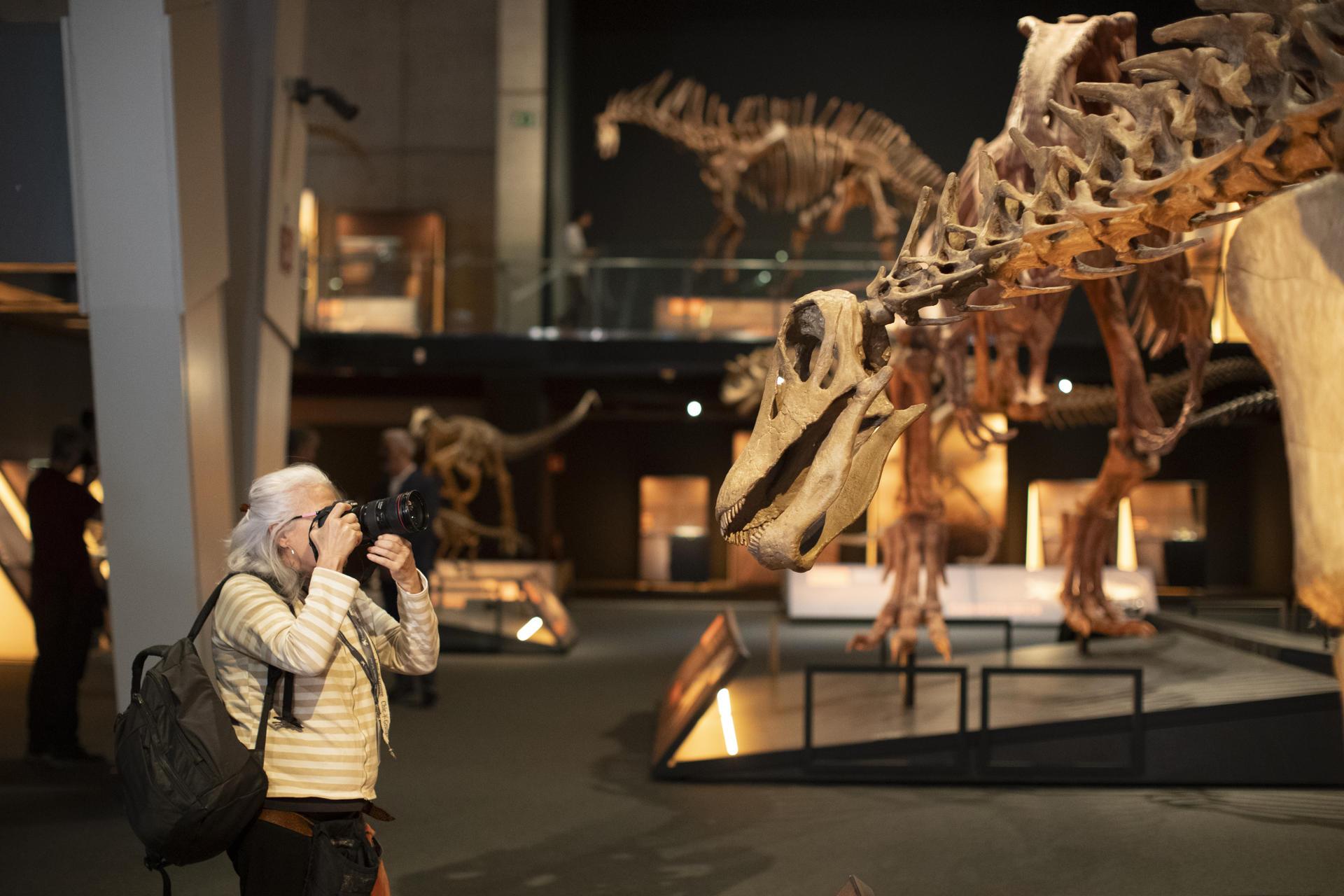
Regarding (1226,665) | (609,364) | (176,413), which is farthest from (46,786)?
(609,364)

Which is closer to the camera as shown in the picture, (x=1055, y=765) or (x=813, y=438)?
(x=813, y=438)

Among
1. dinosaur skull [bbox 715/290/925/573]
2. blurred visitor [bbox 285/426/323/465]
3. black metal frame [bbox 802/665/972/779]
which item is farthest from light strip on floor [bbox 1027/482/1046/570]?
dinosaur skull [bbox 715/290/925/573]

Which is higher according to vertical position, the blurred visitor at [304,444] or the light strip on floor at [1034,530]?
the blurred visitor at [304,444]

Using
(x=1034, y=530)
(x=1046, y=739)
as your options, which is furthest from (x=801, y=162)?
(x=1046, y=739)

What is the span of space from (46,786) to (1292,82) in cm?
559

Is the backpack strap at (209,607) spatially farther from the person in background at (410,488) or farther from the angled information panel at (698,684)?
the person in background at (410,488)

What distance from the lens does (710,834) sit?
4715 mm

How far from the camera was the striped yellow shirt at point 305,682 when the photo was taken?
2346mm

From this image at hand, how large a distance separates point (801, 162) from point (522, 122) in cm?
461

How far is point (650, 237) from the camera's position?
1645cm

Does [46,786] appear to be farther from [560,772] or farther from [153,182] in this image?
[153,182]

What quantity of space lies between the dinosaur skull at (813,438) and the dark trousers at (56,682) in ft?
13.8

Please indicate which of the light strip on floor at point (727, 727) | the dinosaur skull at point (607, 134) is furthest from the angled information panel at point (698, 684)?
the dinosaur skull at point (607, 134)

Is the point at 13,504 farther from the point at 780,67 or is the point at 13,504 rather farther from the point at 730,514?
the point at 780,67
